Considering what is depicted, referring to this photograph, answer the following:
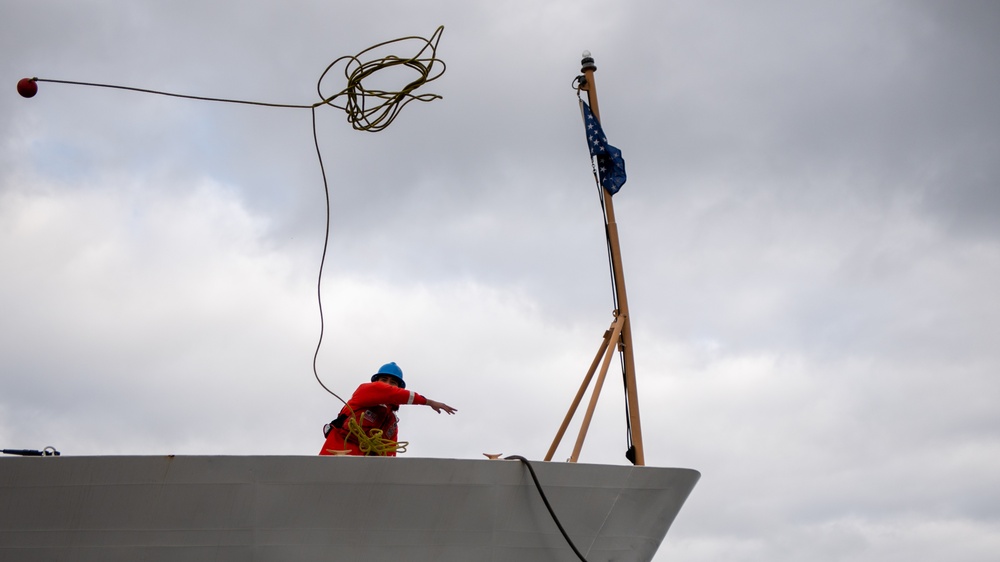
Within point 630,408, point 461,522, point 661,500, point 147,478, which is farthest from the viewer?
point 630,408

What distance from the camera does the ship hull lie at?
710cm

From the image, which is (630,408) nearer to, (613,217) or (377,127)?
(613,217)

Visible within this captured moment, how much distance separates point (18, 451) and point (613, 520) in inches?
181

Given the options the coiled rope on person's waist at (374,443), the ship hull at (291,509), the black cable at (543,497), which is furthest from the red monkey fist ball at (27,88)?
the black cable at (543,497)

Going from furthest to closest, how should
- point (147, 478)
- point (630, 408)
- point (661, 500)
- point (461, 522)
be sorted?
point (630, 408)
point (661, 500)
point (461, 522)
point (147, 478)

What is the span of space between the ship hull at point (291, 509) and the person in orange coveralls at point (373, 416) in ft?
2.24

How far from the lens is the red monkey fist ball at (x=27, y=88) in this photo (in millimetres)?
7082

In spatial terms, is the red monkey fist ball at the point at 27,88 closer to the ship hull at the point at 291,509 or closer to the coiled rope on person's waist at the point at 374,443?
the ship hull at the point at 291,509

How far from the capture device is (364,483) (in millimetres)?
7375

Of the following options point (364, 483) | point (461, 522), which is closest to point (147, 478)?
point (364, 483)

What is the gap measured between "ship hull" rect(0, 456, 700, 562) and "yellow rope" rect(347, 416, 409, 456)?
64cm

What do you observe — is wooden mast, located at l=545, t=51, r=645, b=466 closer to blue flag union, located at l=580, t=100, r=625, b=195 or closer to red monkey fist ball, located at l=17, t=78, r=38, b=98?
blue flag union, located at l=580, t=100, r=625, b=195

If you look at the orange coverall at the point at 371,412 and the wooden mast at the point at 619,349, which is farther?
Answer: the wooden mast at the point at 619,349

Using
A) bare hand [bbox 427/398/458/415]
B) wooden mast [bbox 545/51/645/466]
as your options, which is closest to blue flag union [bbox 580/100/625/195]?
wooden mast [bbox 545/51/645/466]
